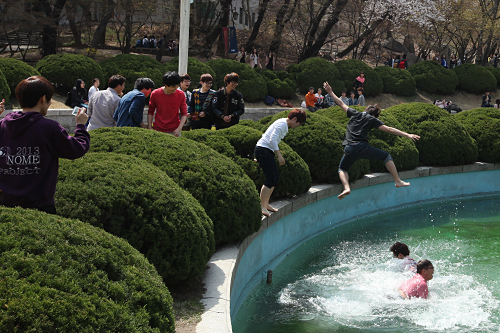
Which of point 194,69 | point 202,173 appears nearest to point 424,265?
point 202,173

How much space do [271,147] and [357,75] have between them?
19.2 m

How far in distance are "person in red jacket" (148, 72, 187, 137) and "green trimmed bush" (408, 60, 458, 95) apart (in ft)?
75.5

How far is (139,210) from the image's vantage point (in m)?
4.34

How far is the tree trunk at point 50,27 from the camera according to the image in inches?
785

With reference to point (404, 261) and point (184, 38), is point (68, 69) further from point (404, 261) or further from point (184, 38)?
point (404, 261)

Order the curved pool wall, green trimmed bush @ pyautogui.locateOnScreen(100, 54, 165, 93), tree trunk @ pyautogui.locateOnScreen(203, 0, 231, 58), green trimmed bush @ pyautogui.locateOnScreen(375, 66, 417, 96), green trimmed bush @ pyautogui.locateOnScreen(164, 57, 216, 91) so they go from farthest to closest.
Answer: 1. tree trunk @ pyautogui.locateOnScreen(203, 0, 231, 58)
2. green trimmed bush @ pyautogui.locateOnScreen(375, 66, 417, 96)
3. green trimmed bush @ pyautogui.locateOnScreen(164, 57, 216, 91)
4. green trimmed bush @ pyautogui.locateOnScreen(100, 54, 165, 93)
5. the curved pool wall

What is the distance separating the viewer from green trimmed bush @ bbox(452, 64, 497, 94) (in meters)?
28.7

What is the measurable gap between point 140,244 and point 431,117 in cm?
1055

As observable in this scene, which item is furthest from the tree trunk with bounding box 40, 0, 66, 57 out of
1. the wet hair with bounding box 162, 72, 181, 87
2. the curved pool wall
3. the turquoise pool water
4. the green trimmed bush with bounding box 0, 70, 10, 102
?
the turquoise pool water

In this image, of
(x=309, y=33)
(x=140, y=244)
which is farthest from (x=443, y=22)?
(x=140, y=244)

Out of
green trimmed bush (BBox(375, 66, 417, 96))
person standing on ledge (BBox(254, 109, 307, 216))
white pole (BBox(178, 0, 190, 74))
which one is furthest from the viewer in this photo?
green trimmed bush (BBox(375, 66, 417, 96))

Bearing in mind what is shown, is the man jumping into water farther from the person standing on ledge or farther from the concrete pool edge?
the person standing on ledge

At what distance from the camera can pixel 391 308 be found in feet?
19.7

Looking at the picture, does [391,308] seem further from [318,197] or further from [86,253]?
[86,253]
